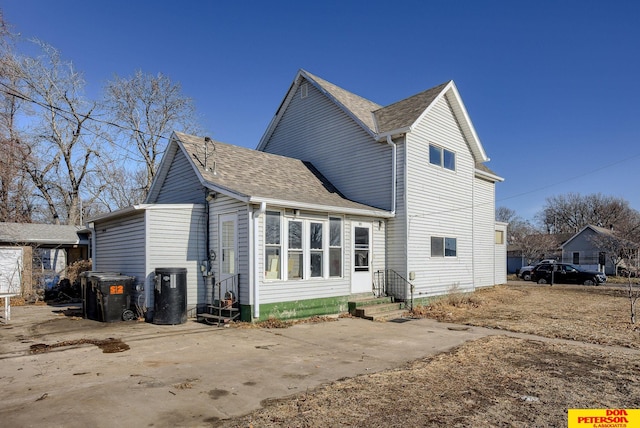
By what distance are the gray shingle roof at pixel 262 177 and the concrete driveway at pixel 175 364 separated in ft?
11.4

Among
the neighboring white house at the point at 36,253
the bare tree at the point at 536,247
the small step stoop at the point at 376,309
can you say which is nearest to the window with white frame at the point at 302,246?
the small step stoop at the point at 376,309

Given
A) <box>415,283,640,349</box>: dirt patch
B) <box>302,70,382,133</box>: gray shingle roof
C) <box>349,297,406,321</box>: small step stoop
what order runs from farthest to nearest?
<box>302,70,382,133</box>: gray shingle roof → <box>349,297,406,321</box>: small step stoop → <box>415,283,640,349</box>: dirt patch

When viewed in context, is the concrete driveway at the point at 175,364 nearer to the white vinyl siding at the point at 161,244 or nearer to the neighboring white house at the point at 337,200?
the white vinyl siding at the point at 161,244

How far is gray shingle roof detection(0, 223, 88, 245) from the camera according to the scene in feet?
56.2

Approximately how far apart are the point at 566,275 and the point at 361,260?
22346 mm

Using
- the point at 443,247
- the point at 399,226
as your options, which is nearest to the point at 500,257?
the point at 443,247

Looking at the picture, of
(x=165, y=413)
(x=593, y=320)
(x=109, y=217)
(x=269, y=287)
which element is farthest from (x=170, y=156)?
(x=593, y=320)

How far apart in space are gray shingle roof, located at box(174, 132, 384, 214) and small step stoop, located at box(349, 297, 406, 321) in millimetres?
2850

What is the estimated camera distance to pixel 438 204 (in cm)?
1504

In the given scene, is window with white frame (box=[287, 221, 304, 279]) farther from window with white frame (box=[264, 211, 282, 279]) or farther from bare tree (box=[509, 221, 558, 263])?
bare tree (box=[509, 221, 558, 263])

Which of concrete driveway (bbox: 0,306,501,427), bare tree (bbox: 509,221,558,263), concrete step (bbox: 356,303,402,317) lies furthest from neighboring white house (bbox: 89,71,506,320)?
bare tree (bbox: 509,221,558,263)

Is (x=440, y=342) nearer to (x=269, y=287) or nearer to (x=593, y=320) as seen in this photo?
(x=269, y=287)

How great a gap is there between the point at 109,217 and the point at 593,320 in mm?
14092

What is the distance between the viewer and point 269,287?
10273mm
